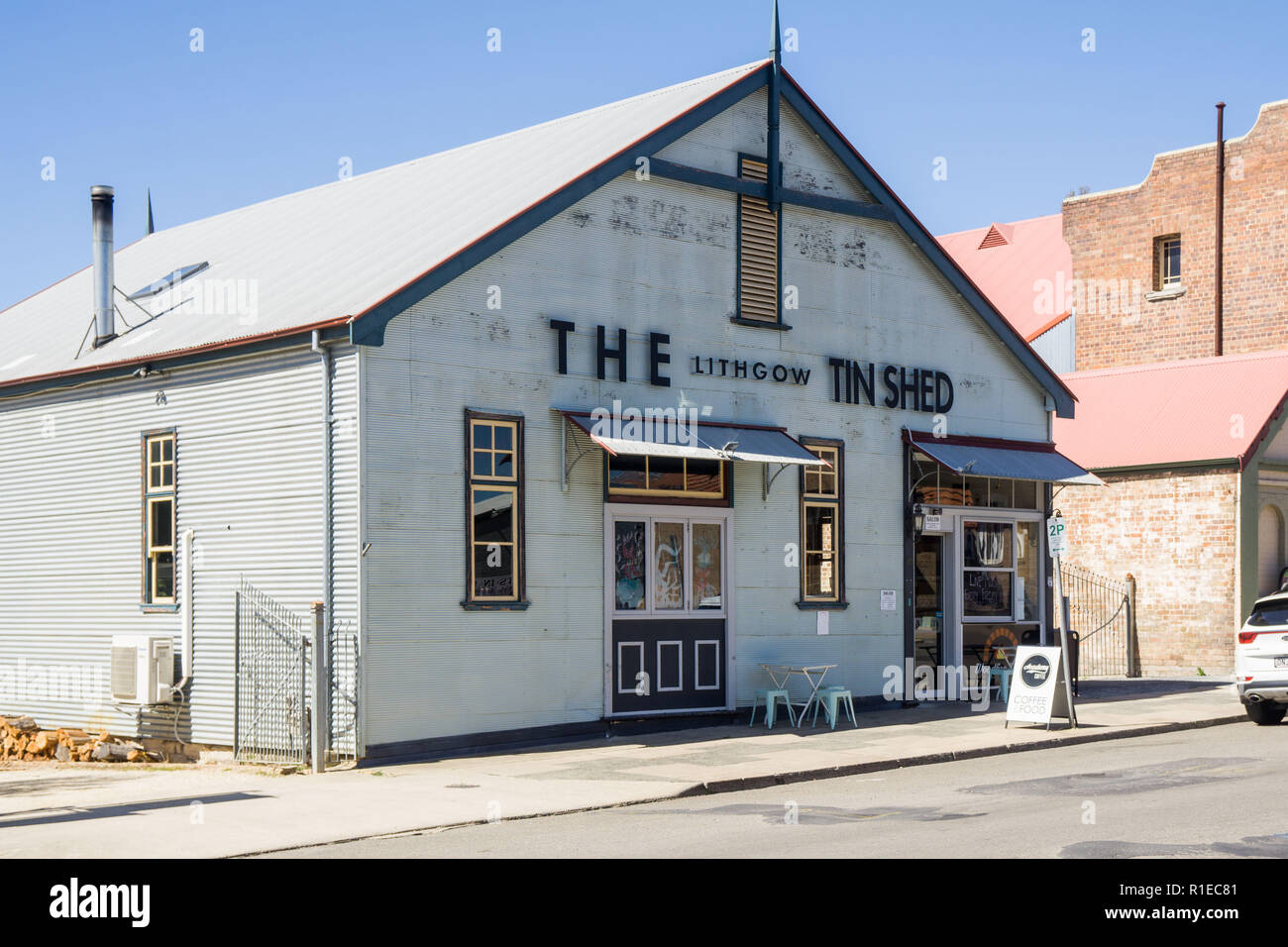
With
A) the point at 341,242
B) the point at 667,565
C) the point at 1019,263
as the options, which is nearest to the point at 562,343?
the point at 667,565

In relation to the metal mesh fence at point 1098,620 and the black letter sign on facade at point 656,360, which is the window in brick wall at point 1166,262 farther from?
the black letter sign on facade at point 656,360

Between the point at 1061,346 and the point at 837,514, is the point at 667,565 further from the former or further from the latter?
the point at 1061,346

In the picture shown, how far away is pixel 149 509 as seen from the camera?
19344 millimetres

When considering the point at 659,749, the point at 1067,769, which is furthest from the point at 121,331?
the point at 1067,769

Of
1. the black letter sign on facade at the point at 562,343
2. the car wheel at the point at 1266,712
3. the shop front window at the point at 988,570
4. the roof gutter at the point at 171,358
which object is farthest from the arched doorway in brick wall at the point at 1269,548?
the roof gutter at the point at 171,358

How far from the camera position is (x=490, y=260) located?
17797 millimetres

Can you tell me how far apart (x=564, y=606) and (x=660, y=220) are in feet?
16.9

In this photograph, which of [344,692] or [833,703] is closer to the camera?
[344,692]

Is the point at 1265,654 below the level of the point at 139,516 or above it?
below

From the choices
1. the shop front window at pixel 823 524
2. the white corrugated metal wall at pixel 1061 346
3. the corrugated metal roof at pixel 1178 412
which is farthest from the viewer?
the white corrugated metal wall at pixel 1061 346

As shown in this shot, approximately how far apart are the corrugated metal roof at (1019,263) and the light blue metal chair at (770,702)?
981 inches

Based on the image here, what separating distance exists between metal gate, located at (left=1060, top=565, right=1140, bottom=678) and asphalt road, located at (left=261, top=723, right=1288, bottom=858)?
43.3 ft

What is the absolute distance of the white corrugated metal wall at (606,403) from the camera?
16.9 metres

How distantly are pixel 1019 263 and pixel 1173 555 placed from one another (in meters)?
20.2
